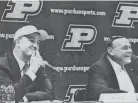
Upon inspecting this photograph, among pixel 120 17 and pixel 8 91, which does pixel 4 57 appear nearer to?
pixel 8 91

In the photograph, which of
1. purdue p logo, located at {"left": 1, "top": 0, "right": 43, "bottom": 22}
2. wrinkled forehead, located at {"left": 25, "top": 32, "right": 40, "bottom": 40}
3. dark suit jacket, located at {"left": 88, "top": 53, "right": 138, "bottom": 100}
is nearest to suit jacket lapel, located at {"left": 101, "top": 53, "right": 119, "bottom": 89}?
dark suit jacket, located at {"left": 88, "top": 53, "right": 138, "bottom": 100}

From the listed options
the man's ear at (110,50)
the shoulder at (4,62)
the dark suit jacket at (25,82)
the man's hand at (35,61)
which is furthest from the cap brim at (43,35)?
the man's ear at (110,50)

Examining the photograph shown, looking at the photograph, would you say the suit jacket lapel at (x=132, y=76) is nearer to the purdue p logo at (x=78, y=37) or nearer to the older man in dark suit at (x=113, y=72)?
the older man in dark suit at (x=113, y=72)

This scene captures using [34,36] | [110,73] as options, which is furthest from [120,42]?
[34,36]

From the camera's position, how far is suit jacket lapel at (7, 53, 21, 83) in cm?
399

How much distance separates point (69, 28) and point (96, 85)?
0.82 metres

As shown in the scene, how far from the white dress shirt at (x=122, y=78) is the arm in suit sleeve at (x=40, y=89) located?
0.89 m

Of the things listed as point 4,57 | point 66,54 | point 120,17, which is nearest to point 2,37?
point 4,57

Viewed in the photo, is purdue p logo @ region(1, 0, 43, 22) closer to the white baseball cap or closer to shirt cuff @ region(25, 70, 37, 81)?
the white baseball cap

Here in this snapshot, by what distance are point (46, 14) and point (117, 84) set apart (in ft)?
4.25

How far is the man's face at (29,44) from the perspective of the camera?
403cm

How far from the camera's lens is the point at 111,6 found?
163 inches

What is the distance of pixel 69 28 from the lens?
13.4ft

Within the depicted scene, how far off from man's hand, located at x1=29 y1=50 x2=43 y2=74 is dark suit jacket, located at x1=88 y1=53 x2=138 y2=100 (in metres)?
0.66
